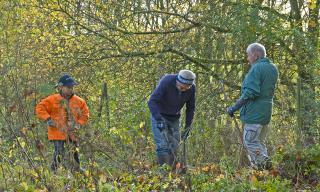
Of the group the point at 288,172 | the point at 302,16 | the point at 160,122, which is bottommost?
the point at 288,172

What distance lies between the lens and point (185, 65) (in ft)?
38.0

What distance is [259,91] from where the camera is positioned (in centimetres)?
741

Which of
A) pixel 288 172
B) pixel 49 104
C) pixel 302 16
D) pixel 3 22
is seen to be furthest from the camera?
pixel 3 22

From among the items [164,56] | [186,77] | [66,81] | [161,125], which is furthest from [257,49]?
[164,56]

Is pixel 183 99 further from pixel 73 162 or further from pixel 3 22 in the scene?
pixel 3 22

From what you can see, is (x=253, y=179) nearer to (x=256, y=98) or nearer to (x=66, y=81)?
(x=256, y=98)

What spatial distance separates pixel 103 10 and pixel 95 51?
2.95 feet

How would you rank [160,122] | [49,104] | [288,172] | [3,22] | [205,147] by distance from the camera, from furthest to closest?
1. [3,22]
2. [205,147]
3. [49,104]
4. [160,122]
5. [288,172]

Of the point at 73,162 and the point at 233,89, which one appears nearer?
the point at 73,162

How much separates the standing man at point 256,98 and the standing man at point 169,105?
0.75 meters

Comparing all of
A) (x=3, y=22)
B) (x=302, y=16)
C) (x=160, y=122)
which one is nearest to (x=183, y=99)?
(x=160, y=122)

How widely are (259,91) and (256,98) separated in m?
0.14

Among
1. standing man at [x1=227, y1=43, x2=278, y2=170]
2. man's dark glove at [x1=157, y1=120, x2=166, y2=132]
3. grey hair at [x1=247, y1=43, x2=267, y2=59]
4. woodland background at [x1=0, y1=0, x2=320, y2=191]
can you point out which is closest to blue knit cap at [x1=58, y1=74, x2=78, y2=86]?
woodland background at [x1=0, y1=0, x2=320, y2=191]

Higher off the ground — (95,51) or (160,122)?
(95,51)
